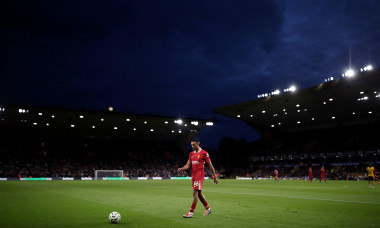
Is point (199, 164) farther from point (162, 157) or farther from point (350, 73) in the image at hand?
point (162, 157)

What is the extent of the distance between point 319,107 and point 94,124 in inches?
1706

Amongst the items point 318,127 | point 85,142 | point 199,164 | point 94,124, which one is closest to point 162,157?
point 85,142

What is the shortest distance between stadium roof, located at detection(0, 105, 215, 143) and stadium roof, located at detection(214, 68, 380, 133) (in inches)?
443

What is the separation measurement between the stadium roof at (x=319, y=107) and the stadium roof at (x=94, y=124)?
11248 millimetres

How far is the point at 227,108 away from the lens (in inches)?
2564

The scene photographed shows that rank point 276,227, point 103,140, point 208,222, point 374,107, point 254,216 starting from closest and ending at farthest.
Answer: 1. point 276,227
2. point 208,222
3. point 254,216
4. point 374,107
5. point 103,140

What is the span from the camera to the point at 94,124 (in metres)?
68.6

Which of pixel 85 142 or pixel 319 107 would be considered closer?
pixel 319 107

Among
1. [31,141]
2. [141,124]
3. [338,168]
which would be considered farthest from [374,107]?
[31,141]

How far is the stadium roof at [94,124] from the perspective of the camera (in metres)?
59.1

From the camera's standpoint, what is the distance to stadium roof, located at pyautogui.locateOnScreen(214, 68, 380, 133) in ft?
157

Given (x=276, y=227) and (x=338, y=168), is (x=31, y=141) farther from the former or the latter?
(x=276, y=227)

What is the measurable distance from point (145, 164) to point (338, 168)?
125 feet

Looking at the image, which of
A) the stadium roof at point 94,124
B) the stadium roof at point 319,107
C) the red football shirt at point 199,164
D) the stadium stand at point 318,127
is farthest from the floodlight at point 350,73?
the red football shirt at point 199,164
